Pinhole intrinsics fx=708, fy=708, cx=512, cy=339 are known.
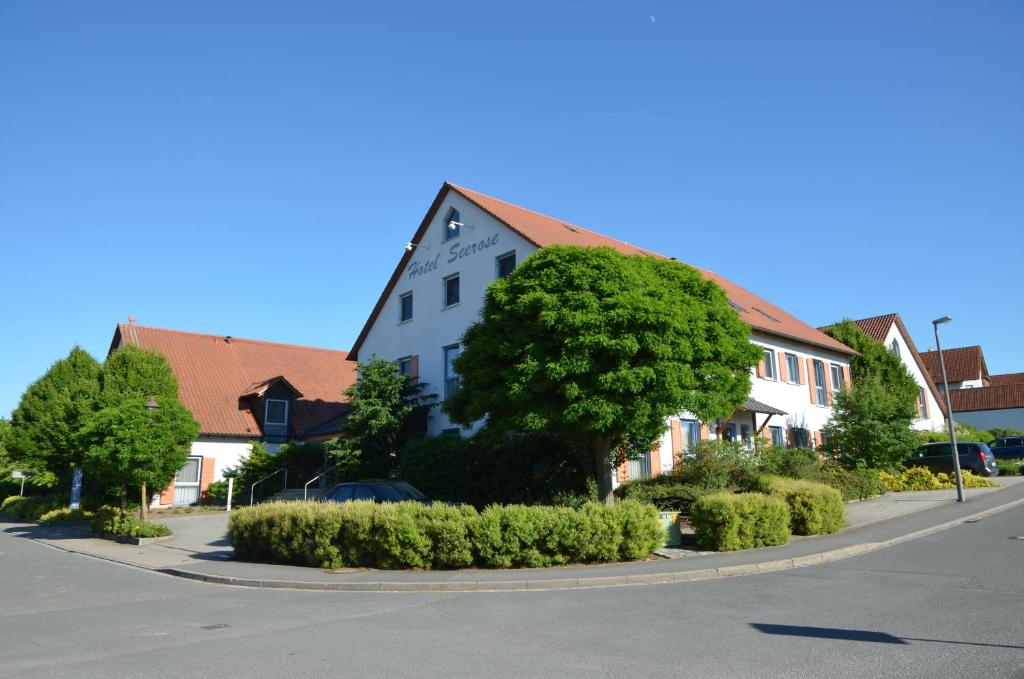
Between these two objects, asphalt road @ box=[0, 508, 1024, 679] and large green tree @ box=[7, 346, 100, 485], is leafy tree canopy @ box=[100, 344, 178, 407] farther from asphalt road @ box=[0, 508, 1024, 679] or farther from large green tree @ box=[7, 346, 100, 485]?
asphalt road @ box=[0, 508, 1024, 679]

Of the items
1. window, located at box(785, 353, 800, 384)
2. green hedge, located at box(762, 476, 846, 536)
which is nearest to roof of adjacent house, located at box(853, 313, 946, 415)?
window, located at box(785, 353, 800, 384)

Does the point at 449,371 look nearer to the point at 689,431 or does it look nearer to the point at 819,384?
the point at 689,431

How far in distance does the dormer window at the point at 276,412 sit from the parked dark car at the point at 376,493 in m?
17.4

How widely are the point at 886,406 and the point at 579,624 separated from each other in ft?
73.3

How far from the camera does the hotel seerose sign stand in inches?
995

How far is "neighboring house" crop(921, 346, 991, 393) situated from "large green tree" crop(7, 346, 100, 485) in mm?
57214

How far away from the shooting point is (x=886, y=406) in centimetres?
2597

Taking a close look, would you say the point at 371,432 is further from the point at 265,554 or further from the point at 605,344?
the point at 605,344

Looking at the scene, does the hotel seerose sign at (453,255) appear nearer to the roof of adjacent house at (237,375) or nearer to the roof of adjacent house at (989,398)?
the roof of adjacent house at (237,375)

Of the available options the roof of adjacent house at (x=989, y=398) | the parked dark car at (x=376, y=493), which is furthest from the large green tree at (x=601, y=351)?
the roof of adjacent house at (x=989, y=398)

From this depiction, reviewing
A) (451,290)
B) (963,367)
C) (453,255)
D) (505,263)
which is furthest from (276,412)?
(963,367)

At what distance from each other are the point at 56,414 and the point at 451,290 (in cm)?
1666

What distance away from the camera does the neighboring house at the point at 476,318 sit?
24.8 metres

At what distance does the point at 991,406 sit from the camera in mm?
50906
